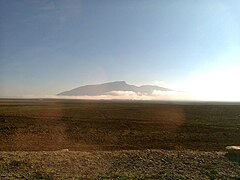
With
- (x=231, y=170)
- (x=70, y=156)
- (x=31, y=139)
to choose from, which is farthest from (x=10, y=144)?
(x=231, y=170)

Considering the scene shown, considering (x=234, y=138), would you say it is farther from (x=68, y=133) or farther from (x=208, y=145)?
(x=68, y=133)

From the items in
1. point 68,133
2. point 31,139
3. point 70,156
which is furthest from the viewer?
point 68,133

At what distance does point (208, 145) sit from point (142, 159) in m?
10.8

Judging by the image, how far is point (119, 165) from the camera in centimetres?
938

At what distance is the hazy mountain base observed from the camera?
27.6ft

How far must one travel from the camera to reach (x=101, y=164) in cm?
947

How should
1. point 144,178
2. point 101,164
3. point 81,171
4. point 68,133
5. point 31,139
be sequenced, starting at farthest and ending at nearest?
point 68,133 < point 31,139 < point 101,164 < point 81,171 < point 144,178

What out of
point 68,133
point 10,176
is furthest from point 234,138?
point 10,176

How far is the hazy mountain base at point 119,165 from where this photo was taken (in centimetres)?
841

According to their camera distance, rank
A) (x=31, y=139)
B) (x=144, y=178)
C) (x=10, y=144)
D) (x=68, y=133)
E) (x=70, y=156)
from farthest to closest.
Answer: (x=68, y=133)
(x=31, y=139)
(x=10, y=144)
(x=70, y=156)
(x=144, y=178)

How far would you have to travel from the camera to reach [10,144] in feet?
62.5

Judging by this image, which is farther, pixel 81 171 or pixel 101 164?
pixel 101 164

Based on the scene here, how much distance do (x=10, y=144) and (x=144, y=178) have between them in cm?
1348

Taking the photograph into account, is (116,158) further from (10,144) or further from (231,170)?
(10,144)
